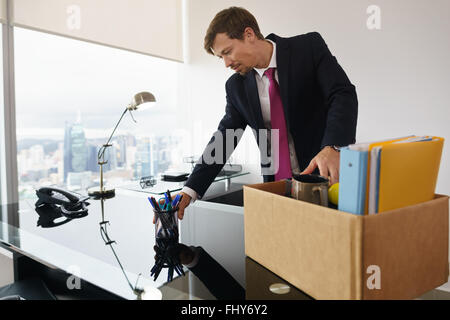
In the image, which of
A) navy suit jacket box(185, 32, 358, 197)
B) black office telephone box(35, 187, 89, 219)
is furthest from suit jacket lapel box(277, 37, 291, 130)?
black office telephone box(35, 187, 89, 219)

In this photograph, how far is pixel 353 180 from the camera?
523mm

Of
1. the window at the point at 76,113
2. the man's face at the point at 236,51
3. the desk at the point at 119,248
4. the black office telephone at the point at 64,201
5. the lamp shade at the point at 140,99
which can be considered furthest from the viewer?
the window at the point at 76,113

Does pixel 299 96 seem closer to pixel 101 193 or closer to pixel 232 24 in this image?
pixel 232 24

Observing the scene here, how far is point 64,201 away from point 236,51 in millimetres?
1080

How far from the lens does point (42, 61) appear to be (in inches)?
89.6

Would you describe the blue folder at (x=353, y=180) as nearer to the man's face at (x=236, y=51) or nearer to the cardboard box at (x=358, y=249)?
the cardboard box at (x=358, y=249)

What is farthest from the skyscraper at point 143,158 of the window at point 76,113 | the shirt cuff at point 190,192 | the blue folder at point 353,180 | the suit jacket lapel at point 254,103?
the blue folder at point 353,180

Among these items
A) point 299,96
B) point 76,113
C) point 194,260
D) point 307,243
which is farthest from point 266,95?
point 76,113

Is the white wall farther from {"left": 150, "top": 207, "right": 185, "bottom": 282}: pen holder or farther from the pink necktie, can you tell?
{"left": 150, "top": 207, "right": 185, "bottom": 282}: pen holder

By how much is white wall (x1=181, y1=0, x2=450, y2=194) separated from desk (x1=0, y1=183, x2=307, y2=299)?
190 centimetres

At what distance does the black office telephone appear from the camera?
1381 millimetres

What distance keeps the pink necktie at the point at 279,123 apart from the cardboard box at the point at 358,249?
0.95 m

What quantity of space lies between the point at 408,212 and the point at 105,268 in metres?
0.67

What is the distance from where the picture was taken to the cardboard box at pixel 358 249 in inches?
19.2
